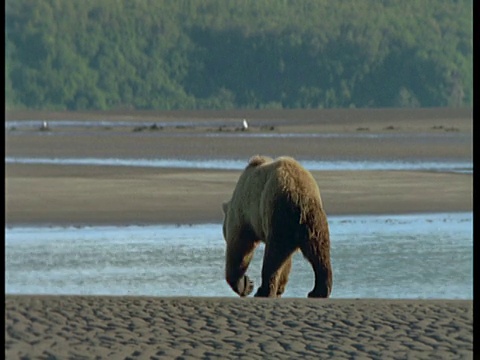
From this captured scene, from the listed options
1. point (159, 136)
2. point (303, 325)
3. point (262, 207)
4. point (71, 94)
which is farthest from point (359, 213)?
point (71, 94)

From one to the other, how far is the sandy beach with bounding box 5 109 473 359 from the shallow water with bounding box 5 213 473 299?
1500mm

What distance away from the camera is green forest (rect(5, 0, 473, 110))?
77.2 meters

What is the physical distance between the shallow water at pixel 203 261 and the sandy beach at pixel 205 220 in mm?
1500

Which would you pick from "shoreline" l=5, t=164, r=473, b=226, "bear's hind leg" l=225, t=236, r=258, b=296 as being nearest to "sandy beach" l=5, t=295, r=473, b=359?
"bear's hind leg" l=225, t=236, r=258, b=296

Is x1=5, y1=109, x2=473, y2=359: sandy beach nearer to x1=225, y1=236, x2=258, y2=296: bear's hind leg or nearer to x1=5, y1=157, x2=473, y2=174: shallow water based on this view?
x1=5, y1=157, x2=473, y2=174: shallow water

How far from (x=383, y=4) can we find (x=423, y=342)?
275 feet

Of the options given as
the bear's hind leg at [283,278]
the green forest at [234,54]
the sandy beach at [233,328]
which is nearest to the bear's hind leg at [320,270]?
the bear's hind leg at [283,278]

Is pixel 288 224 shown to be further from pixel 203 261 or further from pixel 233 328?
pixel 203 261

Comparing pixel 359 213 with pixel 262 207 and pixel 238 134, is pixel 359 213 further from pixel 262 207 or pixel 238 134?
pixel 238 134

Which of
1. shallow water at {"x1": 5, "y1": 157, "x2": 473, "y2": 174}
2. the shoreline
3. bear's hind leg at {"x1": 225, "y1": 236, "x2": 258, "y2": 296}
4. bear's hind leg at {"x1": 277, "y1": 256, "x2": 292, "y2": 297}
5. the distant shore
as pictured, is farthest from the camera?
shallow water at {"x1": 5, "y1": 157, "x2": 473, "y2": 174}

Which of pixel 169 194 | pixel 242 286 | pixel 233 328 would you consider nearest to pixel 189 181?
pixel 169 194

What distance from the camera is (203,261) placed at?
11164 millimetres

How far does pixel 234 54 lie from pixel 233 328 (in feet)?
251

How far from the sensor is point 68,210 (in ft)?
53.0
